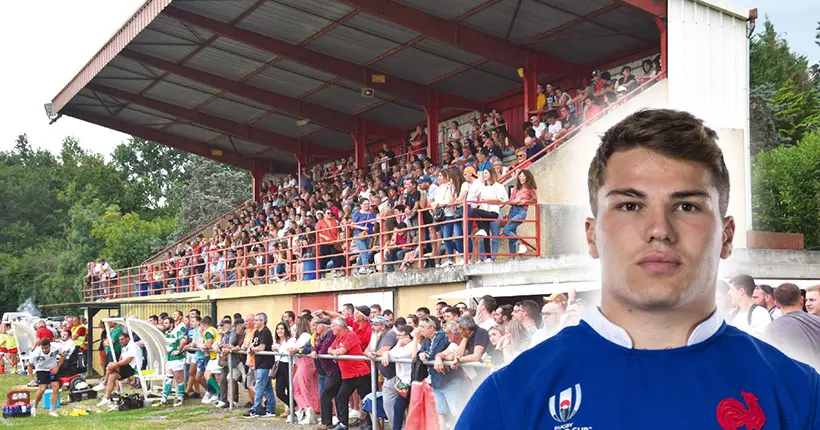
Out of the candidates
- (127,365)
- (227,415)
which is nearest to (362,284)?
(227,415)

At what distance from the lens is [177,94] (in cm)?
3219

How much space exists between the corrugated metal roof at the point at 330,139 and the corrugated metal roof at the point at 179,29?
8.40 meters

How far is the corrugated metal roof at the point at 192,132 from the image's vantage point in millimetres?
36438

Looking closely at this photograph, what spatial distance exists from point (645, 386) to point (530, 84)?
21824 millimetres

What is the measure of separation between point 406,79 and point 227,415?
13111 millimetres

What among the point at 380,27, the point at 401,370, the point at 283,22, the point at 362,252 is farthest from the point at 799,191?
the point at 401,370

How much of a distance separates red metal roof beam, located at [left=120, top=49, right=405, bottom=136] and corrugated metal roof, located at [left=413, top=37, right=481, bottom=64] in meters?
7.38

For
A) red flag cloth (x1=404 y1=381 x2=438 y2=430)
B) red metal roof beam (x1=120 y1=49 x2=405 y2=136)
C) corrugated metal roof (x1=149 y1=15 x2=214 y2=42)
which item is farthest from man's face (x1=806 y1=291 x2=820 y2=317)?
red metal roof beam (x1=120 y1=49 x2=405 y2=136)

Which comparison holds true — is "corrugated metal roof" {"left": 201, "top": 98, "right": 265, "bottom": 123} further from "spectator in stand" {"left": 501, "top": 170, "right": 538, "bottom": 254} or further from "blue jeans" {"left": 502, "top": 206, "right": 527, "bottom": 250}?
"spectator in stand" {"left": 501, "top": 170, "right": 538, "bottom": 254}

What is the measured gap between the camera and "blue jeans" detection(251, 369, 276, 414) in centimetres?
1653

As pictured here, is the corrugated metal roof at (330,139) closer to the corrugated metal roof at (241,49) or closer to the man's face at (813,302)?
the corrugated metal roof at (241,49)

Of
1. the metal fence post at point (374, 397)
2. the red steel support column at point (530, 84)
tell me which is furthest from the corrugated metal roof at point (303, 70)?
the metal fence post at point (374, 397)

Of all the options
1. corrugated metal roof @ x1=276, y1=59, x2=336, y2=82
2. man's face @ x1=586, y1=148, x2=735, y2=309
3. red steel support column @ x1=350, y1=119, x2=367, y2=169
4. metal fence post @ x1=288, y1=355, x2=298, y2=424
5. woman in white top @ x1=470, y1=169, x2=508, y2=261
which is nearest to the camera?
man's face @ x1=586, y1=148, x2=735, y2=309

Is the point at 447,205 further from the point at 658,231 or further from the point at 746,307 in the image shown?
the point at 658,231
